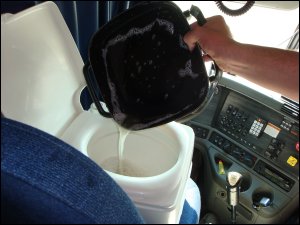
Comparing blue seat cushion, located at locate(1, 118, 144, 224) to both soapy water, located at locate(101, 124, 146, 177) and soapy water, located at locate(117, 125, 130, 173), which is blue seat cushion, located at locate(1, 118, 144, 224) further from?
soapy water, located at locate(101, 124, 146, 177)

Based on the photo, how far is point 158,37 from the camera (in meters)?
0.93

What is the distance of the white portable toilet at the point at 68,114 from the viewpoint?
911 mm

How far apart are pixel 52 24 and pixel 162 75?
15.0 inches

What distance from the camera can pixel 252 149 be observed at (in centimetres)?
162

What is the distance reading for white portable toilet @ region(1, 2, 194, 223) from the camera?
2.99ft

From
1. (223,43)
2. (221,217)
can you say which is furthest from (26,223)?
(221,217)

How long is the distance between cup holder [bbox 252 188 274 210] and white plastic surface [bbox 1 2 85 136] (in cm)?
98

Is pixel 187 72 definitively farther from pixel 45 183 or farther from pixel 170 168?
pixel 45 183

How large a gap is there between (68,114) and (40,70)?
243 mm

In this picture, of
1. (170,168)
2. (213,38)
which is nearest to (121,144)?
(170,168)

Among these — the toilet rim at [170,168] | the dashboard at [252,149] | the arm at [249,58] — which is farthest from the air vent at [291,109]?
the arm at [249,58]

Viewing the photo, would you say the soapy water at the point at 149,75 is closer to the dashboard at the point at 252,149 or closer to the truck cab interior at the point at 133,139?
the truck cab interior at the point at 133,139

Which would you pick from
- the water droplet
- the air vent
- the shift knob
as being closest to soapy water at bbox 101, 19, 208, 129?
the water droplet

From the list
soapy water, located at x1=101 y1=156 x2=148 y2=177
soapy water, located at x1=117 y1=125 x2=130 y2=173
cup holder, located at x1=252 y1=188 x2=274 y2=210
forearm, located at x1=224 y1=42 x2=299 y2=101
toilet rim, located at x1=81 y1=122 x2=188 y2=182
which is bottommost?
cup holder, located at x1=252 y1=188 x2=274 y2=210
